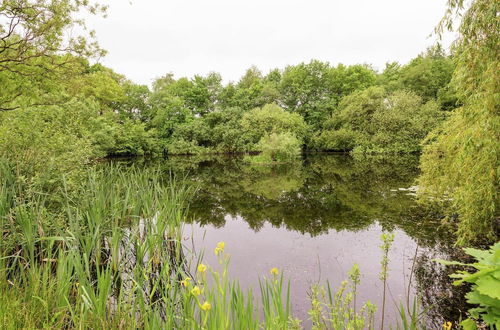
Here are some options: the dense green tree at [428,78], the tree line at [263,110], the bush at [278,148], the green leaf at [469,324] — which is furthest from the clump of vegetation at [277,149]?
the green leaf at [469,324]

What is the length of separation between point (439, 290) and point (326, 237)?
2895mm

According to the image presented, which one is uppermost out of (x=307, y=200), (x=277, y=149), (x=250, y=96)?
(x=250, y=96)

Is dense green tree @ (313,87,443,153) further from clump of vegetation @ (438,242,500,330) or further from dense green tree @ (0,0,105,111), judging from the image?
clump of vegetation @ (438,242,500,330)

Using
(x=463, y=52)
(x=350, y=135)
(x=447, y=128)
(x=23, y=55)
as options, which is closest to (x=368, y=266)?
(x=447, y=128)

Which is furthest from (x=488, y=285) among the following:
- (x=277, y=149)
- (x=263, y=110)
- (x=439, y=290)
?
(x=263, y=110)

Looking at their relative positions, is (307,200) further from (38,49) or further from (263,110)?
(263,110)

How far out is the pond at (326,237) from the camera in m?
4.45

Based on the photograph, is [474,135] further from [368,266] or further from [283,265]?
[283,265]

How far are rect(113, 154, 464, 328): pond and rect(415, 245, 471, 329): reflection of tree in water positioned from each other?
1cm

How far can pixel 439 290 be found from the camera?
4227 millimetres

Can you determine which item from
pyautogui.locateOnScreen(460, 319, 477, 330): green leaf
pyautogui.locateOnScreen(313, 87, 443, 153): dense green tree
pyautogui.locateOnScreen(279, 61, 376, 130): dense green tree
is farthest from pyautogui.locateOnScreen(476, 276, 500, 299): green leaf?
pyautogui.locateOnScreen(279, 61, 376, 130): dense green tree

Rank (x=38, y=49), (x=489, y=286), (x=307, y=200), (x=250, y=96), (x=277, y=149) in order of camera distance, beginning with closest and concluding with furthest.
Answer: (x=489, y=286) → (x=38, y=49) → (x=307, y=200) → (x=277, y=149) → (x=250, y=96)

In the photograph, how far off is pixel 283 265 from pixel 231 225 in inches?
120

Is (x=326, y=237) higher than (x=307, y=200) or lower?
lower
